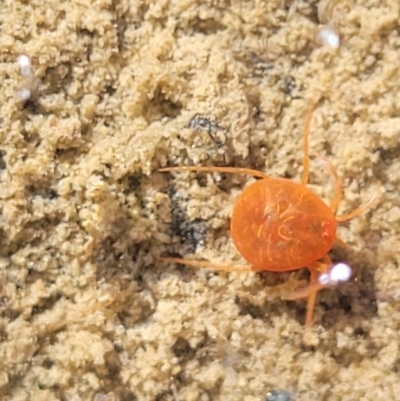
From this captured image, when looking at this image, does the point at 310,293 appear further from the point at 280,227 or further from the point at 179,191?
the point at 179,191

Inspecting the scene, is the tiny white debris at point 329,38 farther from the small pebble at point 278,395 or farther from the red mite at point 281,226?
the small pebble at point 278,395

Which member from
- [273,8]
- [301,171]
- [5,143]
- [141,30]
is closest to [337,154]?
[301,171]

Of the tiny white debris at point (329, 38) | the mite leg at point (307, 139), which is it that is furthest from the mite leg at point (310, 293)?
the tiny white debris at point (329, 38)

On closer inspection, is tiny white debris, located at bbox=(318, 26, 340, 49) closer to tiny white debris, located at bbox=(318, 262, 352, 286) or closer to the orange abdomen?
the orange abdomen

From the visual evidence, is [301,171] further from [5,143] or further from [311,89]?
[5,143]

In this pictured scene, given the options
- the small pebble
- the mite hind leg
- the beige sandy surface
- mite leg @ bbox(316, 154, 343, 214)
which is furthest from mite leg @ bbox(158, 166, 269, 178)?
the small pebble

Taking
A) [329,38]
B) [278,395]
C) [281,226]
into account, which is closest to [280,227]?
[281,226]
